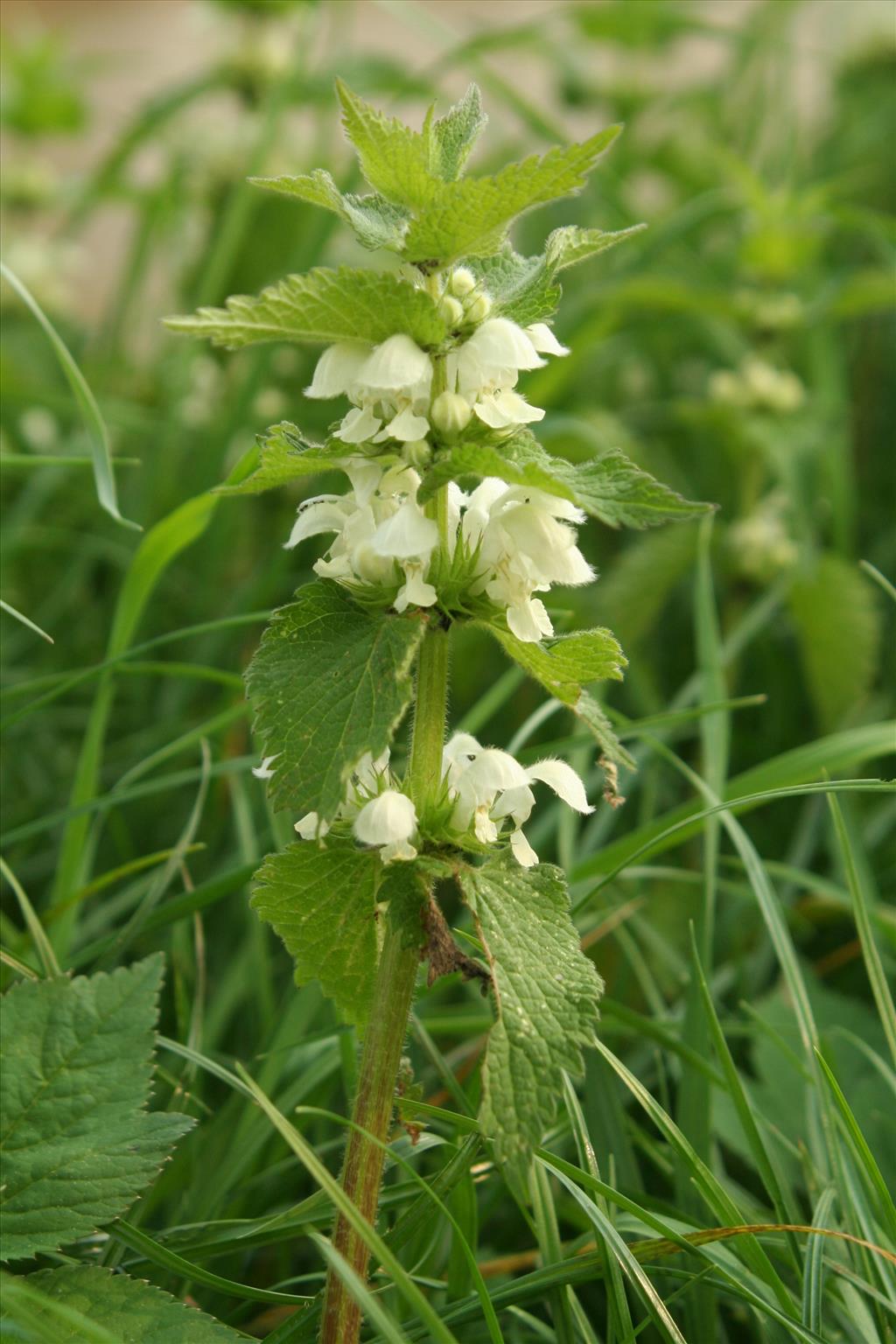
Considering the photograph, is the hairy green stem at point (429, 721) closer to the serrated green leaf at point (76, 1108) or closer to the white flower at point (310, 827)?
the white flower at point (310, 827)

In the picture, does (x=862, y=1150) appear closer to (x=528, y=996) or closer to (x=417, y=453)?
(x=528, y=996)

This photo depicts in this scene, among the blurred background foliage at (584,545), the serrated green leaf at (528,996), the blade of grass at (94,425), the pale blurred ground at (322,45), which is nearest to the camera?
the serrated green leaf at (528,996)

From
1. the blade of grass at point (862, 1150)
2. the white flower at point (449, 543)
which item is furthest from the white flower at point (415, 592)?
the blade of grass at point (862, 1150)

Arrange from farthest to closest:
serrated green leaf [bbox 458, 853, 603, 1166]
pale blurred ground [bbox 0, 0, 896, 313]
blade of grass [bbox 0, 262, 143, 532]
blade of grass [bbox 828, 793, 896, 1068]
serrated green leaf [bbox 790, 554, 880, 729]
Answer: pale blurred ground [bbox 0, 0, 896, 313] → serrated green leaf [bbox 790, 554, 880, 729] → blade of grass [bbox 0, 262, 143, 532] → blade of grass [bbox 828, 793, 896, 1068] → serrated green leaf [bbox 458, 853, 603, 1166]

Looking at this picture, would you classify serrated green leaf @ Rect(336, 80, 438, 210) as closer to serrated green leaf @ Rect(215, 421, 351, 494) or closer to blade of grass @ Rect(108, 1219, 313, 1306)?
serrated green leaf @ Rect(215, 421, 351, 494)

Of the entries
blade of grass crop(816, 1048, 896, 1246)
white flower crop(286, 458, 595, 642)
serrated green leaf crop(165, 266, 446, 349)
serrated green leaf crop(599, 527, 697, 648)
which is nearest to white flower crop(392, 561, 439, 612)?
white flower crop(286, 458, 595, 642)

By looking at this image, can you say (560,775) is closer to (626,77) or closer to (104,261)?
(626,77)

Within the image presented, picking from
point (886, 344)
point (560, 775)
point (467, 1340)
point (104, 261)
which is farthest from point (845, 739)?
point (104, 261)
